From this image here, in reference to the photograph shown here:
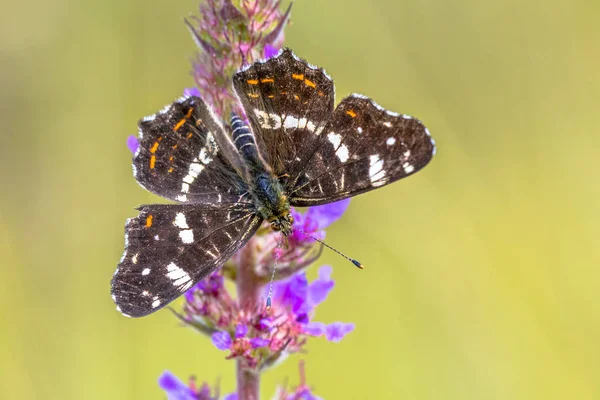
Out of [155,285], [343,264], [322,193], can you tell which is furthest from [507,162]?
[155,285]

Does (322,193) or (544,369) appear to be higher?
(322,193)

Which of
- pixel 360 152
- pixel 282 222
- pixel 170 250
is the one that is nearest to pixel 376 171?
pixel 360 152

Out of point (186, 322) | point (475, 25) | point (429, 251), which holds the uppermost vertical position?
point (475, 25)

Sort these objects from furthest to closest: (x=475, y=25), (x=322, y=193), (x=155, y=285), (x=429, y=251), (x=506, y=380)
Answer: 1. (x=475, y=25)
2. (x=429, y=251)
3. (x=506, y=380)
4. (x=322, y=193)
5. (x=155, y=285)

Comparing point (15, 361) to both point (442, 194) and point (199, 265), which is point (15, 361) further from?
point (442, 194)

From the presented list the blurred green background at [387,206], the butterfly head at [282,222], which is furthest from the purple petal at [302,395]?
the blurred green background at [387,206]

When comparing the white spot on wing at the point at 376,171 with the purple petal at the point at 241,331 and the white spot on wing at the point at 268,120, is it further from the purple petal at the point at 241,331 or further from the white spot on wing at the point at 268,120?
the purple petal at the point at 241,331
